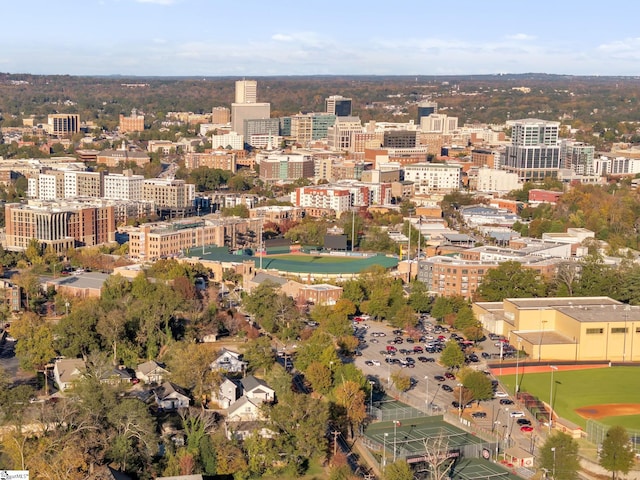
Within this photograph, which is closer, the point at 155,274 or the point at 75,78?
the point at 155,274

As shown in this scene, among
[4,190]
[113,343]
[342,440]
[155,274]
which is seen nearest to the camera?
[342,440]

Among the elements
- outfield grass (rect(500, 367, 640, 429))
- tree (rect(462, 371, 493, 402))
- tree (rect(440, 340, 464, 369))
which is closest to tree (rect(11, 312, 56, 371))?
tree (rect(440, 340, 464, 369))

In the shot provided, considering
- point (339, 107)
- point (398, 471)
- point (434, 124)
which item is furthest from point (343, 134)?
point (398, 471)

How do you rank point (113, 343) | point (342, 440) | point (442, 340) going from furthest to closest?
point (442, 340) < point (113, 343) < point (342, 440)

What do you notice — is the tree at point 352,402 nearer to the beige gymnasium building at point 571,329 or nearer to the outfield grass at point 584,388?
the outfield grass at point 584,388

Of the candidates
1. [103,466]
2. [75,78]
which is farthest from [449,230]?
[75,78]

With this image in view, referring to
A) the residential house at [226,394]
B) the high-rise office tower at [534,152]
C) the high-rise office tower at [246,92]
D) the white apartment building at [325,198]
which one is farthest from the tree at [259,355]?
the high-rise office tower at [246,92]

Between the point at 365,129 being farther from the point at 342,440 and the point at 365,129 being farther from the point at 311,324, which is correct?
the point at 342,440
